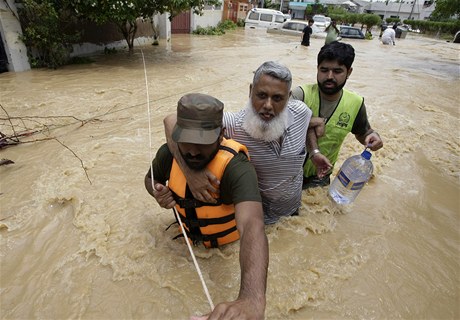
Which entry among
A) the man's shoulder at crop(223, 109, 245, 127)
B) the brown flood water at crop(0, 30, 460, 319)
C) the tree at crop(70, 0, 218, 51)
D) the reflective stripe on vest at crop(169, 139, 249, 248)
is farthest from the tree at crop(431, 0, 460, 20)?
the reflective stripe on vest at crop(169, 139, 249, 248)

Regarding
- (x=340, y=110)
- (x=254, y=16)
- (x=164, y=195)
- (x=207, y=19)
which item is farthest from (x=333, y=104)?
(x=254, y=16)

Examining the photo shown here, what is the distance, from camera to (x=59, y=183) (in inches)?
154

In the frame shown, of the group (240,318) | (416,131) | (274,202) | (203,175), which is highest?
(203,175)

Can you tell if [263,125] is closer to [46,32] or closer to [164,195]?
[164,195]

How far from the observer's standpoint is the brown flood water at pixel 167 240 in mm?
2471

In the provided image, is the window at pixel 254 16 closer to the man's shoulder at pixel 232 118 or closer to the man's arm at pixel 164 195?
the man's shoulder at pixel 232 118

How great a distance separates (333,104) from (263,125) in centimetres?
108

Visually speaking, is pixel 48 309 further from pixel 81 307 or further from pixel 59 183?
pixel 59 183

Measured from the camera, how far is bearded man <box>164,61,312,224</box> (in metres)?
2.14

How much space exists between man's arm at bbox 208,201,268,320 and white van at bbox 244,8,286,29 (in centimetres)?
2676

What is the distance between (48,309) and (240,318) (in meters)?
1.82

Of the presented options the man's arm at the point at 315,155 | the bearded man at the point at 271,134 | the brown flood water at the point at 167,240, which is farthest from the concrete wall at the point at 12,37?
the man's arm at the point at 315,155

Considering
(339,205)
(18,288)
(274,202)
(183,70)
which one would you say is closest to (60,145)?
(18,288)

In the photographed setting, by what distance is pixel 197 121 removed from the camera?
180cm
